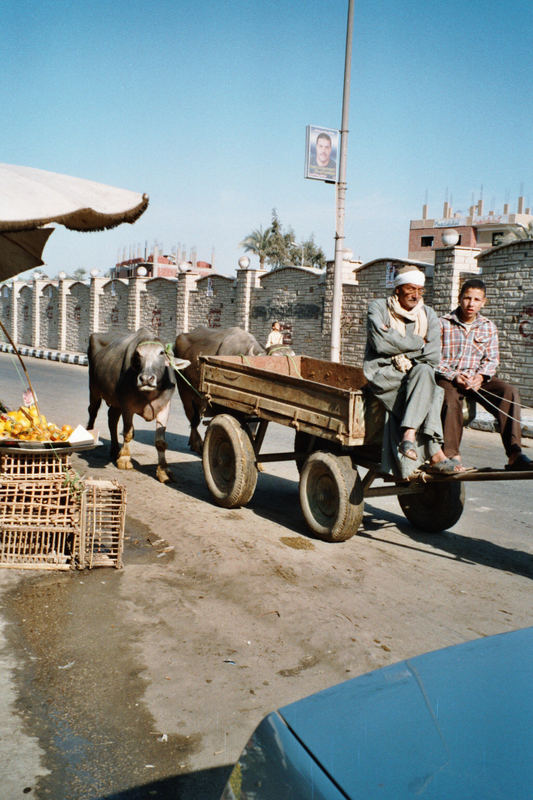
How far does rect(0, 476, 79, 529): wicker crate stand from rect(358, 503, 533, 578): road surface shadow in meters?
2.70

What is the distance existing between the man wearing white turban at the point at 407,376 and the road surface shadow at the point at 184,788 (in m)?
2.99

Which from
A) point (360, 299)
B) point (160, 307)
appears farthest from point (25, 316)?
point (360, 299)

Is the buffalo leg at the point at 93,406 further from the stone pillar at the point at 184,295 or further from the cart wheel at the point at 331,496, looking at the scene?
the stone pillar at the point at 184,295

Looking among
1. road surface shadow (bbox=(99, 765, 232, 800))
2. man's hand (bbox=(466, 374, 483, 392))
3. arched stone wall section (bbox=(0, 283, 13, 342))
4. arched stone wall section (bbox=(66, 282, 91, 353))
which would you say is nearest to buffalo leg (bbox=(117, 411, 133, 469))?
man's hand (bbox=(466, 374, 483, 392))

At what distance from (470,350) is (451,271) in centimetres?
1074

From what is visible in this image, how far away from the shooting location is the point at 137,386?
8711 mm

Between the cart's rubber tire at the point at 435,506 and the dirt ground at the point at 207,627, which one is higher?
the cart's rubber tire at the point at 435,506

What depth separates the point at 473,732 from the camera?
1.83m

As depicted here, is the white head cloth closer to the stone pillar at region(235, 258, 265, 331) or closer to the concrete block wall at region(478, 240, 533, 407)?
the concrete block wall at region(478, 240, 533, 407)

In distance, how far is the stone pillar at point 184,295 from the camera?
26031mm

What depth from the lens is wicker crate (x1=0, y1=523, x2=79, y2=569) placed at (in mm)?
5281

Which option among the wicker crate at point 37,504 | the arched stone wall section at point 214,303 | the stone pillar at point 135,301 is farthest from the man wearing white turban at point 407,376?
the stone pillar at point 135,301

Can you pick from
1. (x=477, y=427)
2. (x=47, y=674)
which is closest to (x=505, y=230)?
(x=477, y=427)

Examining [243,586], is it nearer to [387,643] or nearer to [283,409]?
[387,643]
